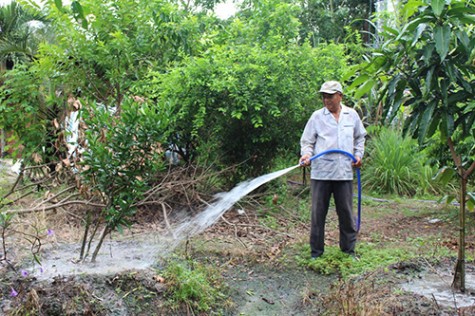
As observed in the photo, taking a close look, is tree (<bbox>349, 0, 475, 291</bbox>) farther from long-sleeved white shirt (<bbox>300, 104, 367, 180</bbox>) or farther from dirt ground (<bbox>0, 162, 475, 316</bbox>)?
long-sleeved white shirt (<bbox>300, 104, 367, 180</bbox>)

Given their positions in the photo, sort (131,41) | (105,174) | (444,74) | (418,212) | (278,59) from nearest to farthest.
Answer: (444,74) → (105,174) → (278,59) → (131,41) → (418,212)

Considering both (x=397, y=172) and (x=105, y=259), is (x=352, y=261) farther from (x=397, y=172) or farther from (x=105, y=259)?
(x=397, y=172)

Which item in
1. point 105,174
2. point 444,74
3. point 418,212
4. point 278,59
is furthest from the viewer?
point 418,212

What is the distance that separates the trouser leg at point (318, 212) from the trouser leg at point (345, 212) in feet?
0.36

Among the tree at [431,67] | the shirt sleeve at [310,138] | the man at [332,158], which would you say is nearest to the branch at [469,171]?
the tree at [431,67]

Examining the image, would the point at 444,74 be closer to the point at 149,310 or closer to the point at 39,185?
the point at 149,310

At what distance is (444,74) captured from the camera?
3.45 m

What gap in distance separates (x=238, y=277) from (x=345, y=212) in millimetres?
1293

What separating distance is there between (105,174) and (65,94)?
376 centimetres

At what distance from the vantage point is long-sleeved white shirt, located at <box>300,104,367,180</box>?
4.81 m

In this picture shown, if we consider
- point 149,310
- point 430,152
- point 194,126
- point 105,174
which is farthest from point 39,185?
point 430,152

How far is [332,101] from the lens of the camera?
4.81 m

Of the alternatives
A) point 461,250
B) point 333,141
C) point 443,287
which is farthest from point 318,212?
point 461,250

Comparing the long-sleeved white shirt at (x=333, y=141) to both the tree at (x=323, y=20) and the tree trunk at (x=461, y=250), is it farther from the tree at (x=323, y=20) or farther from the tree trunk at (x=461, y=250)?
the tree at (x=323, y=20)
